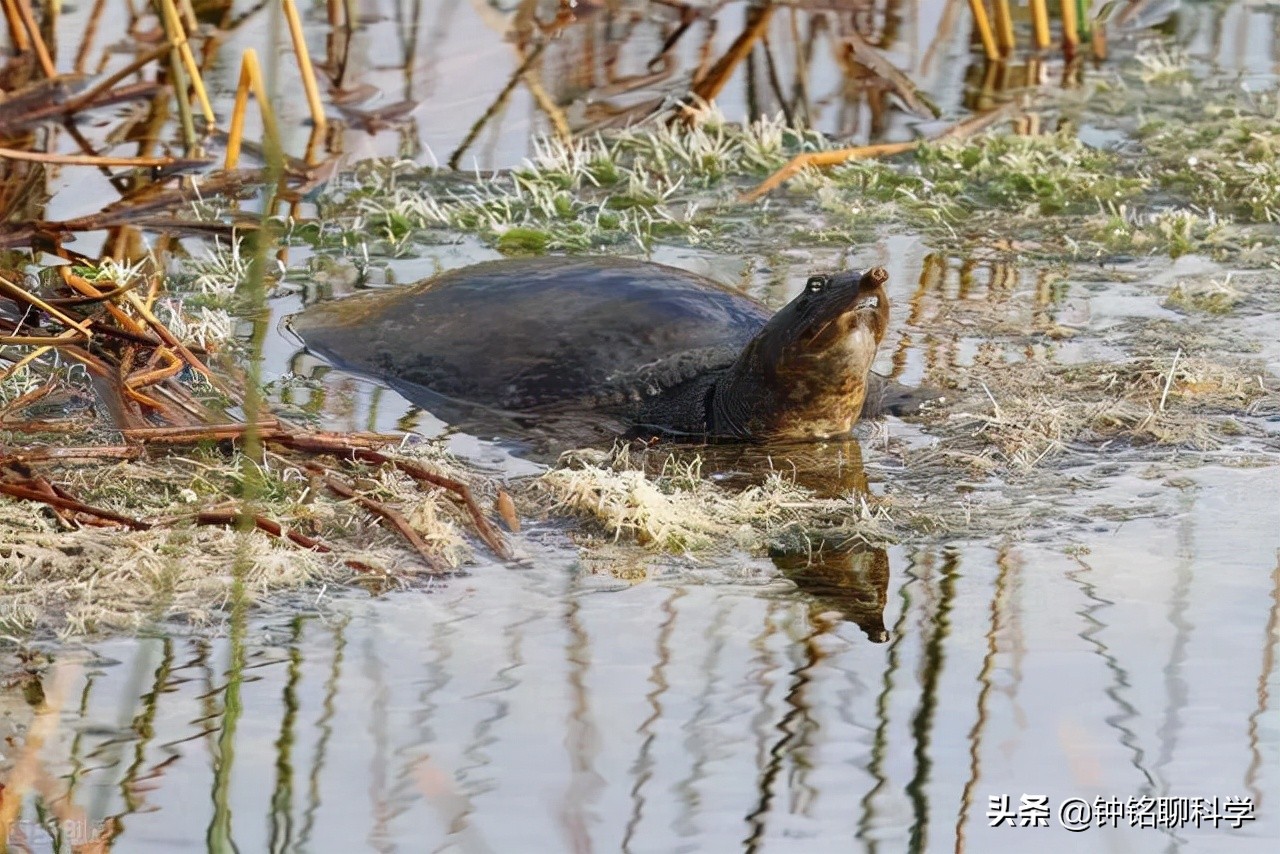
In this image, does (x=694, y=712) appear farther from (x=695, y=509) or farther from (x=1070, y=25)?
(x=1070, y=25)

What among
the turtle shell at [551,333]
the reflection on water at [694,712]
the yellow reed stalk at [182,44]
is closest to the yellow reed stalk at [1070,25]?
the yellow reed stalk at [182,44]

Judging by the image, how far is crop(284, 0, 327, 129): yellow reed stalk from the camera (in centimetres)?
682

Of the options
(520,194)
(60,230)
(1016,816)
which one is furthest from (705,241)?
(1016,816)

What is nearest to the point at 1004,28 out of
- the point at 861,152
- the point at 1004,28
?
the point at 1004,28

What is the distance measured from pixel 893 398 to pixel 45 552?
2130 millimetres

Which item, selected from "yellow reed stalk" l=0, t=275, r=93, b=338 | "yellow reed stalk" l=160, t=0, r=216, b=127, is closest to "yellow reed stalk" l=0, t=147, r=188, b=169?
"yellow reed stalk" l=0, t=275, r=93, b=338

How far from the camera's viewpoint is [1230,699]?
3.02 metres

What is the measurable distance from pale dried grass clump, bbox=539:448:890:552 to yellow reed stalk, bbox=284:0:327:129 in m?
3.35

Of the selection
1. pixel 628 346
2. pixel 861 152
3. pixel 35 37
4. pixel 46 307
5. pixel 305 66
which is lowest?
pixel 628 346

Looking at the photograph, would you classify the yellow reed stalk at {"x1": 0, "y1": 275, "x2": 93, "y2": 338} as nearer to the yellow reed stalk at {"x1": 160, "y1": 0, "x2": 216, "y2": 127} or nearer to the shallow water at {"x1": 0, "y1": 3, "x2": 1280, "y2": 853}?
the shallow water at {"x1": 0, "y1": 3, "x2": 1280, "y2": 853}

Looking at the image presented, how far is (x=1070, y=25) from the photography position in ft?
27.3

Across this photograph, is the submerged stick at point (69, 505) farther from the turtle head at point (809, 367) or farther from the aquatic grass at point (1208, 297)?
the aquatic grass at point (1208, 297)

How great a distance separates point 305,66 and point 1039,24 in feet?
11.1

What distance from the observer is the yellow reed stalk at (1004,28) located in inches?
327
